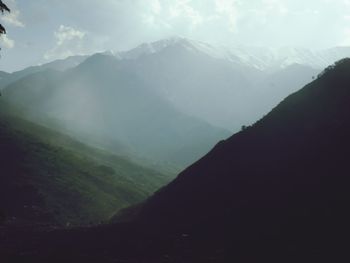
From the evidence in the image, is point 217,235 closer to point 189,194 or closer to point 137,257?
point 137,257

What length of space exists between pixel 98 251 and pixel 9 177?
10077 centimetres

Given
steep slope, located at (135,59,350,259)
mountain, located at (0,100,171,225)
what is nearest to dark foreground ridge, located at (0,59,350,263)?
steep slope, located at (135,59,350,259)

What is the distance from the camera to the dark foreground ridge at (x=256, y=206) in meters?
57.0

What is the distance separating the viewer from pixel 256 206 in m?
69.7

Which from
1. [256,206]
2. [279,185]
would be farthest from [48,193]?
[279,185]

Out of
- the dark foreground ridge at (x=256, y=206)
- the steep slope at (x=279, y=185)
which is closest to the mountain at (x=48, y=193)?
the dark foreground ridge at (x=256, y=206)

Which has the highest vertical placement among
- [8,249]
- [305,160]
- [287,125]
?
[287,125]

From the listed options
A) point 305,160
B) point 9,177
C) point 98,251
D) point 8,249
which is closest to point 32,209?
point 9,177

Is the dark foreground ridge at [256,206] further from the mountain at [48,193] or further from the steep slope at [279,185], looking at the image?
the mountain at [48,193]

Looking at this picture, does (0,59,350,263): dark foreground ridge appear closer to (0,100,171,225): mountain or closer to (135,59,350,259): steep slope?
(135,59,350,259): steep slope

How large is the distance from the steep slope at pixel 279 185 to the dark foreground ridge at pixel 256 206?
0.55ft

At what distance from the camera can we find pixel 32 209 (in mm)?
141375

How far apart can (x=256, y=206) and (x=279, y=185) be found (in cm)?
489

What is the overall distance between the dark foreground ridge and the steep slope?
6.6 inches
